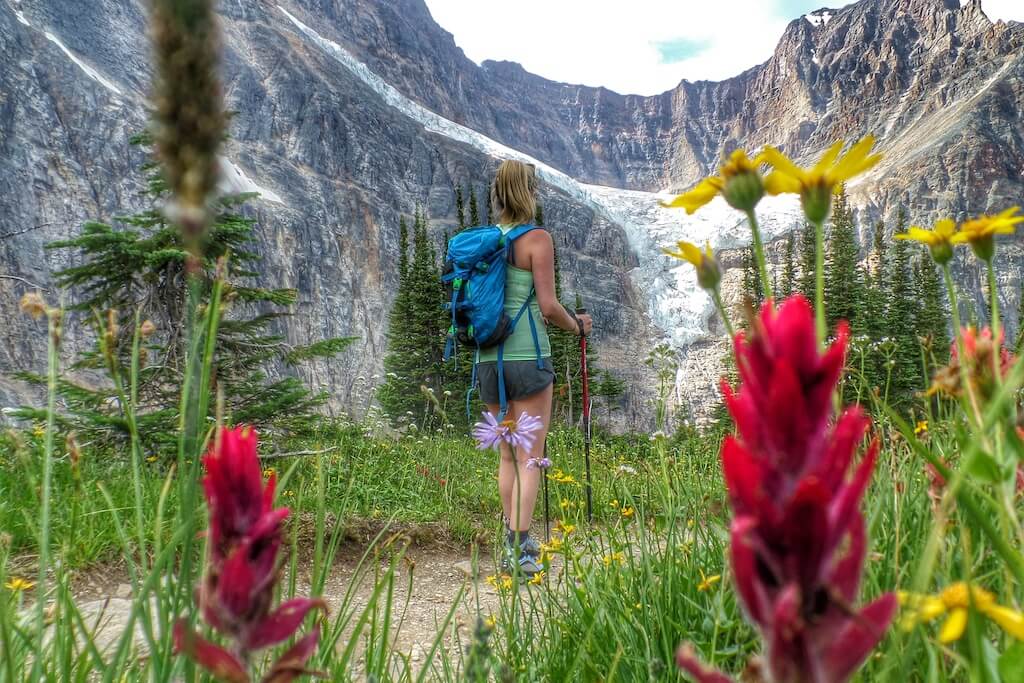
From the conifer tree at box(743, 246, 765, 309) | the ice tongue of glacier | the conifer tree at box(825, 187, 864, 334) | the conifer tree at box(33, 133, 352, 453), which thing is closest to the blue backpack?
the conifer tree at box(743, 246, 765, 309)

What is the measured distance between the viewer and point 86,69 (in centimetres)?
4856

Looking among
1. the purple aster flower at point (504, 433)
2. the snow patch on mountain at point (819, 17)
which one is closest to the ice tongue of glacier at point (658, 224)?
the snow patch on mountain at point (819, 17)

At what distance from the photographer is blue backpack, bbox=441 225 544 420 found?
4387 millimetres

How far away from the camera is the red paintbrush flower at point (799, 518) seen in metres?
0.33

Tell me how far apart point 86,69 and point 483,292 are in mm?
59501

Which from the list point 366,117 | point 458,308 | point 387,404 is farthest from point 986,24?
point 458,308

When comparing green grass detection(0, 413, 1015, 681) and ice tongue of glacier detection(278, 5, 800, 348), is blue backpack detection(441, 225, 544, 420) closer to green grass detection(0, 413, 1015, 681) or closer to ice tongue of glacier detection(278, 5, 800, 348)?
green grass detection(0, 413, 1015, 681)

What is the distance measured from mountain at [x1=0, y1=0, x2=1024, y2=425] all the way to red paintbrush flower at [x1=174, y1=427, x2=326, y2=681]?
506 inches

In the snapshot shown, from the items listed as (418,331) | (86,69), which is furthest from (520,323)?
(86,69)

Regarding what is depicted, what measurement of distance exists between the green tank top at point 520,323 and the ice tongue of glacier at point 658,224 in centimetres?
7291

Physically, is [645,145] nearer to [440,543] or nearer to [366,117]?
[366,117]

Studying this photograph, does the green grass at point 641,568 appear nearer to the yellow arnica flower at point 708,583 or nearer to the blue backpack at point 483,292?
the yellow arnica flower at point 708,583

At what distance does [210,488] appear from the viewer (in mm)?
538

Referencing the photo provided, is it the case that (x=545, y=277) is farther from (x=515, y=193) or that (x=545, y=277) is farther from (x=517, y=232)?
(x=515, y=193)
